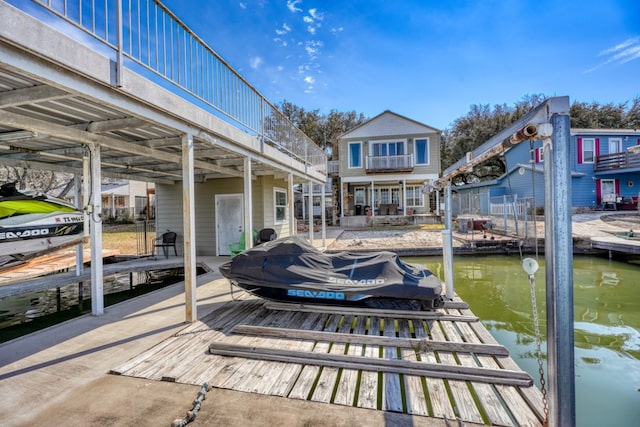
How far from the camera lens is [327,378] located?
8.29ft

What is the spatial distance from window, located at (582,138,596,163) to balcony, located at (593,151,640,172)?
1.18 ft

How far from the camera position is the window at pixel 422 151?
1930 centimetres

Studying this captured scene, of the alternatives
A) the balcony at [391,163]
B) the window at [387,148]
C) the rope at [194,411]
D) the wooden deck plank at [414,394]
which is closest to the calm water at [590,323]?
the wooden deck plank at [414,394]

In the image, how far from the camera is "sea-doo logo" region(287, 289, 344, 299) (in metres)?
3.88

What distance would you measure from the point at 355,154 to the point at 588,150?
14.3 meters

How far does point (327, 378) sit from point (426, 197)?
63.5ft

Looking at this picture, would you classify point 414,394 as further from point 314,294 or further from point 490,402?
point 314,294

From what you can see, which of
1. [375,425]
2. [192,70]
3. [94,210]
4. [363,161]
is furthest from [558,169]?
[363,161]

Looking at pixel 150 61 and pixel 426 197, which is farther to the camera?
pixel 426 197

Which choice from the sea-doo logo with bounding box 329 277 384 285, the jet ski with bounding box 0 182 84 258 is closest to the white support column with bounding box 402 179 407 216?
the sea-doo logo with bounding box 329 277 384 285

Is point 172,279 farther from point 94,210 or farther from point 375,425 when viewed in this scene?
point 375,425

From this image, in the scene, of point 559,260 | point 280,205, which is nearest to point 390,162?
point 280,205

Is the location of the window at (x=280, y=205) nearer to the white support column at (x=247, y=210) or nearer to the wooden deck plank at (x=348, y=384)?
the white support column at (x=247, y=210)

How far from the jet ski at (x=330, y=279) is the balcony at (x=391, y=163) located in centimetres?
1564
